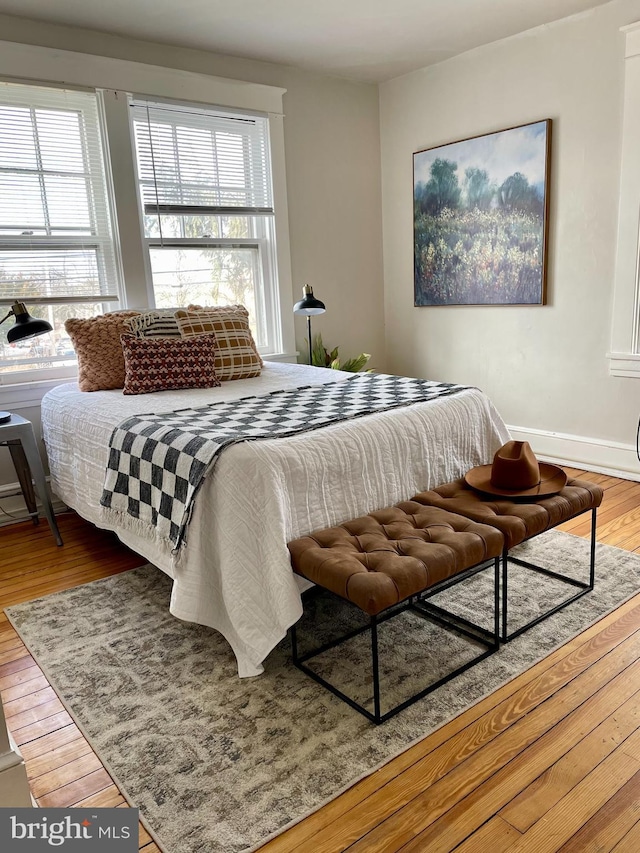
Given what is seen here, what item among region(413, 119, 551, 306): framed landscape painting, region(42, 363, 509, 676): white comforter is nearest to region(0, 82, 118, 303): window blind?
region(42, 363, 509, 676): white comforter

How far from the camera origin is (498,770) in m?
1.61

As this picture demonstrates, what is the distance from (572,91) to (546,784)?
3654 mm

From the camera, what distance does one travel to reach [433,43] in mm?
4012

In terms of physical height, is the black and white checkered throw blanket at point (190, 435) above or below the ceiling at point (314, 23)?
below

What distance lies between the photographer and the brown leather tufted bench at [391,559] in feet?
5.74

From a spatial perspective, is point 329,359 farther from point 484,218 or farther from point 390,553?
point 390,553

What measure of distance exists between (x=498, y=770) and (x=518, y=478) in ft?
3.40

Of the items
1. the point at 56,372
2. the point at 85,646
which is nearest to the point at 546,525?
the point at 85,646

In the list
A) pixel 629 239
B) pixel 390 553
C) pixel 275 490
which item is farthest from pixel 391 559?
pixel 629 239

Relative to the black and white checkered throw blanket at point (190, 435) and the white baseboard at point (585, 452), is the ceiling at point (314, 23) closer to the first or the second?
the black and white checkered throw blanket at point (190, 435)

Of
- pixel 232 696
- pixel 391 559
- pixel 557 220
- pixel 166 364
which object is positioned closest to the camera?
pixel 391 559

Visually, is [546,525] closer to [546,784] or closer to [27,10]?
[546,784]

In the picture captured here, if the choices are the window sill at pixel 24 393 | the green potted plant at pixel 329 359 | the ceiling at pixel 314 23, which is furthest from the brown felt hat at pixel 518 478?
the ceiling at pixel 314 23

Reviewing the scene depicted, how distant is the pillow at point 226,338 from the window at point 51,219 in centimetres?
63
